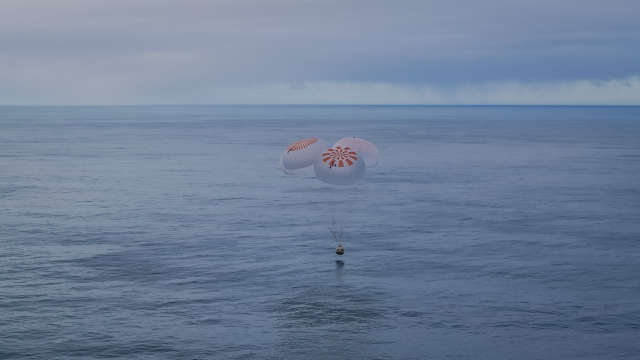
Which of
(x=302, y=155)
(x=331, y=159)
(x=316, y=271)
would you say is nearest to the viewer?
(x=331, y=159)

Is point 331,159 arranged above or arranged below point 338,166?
above

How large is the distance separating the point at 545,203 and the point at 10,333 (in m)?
78.0

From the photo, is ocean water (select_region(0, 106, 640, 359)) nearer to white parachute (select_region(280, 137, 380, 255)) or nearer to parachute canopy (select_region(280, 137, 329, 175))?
white parachute (select_region(280, 137, 380, 255))

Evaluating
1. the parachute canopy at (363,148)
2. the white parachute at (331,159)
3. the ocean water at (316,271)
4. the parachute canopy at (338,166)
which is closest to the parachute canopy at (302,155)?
the white parachute at (331,159)

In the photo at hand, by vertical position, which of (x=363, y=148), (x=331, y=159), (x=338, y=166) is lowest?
(x=338, y=166)

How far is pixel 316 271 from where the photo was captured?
72.9 m

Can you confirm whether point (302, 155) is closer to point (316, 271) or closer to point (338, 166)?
point (338, 166)

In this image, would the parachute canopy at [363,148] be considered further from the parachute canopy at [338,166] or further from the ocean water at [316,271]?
the ocean water at [316,271]

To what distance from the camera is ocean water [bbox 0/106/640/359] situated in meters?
56.7

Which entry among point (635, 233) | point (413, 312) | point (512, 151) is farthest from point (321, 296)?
point (512, 151)

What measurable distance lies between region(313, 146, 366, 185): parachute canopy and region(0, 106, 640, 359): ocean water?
11429 millimetres

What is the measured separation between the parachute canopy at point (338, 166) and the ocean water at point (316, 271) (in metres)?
11.4

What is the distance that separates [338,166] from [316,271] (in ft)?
56.0

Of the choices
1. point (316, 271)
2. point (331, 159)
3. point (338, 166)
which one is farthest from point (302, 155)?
point (316, 271)
